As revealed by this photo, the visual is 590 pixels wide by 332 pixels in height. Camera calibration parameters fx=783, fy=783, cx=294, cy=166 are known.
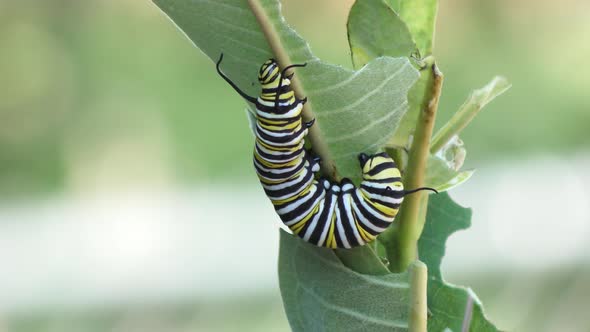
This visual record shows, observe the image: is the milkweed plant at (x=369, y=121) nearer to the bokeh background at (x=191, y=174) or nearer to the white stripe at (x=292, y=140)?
the white stripe at (x=292, y=140)

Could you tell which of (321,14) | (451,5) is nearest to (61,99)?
(321,14)

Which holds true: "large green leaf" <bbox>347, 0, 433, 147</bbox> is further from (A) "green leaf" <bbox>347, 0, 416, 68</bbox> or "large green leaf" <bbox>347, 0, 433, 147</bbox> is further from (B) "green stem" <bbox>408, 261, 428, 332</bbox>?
(B) "green stem" <bbox>408, 261, 428, 332</bbox>

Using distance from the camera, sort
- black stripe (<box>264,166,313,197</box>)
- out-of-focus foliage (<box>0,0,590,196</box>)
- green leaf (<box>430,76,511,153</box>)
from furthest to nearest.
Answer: out-of-focus foliage (<box>0,0,590,196</box>), black stripe (<box>264,166,313,197</box>), green leaf (<box>430,76,511,153</box>)

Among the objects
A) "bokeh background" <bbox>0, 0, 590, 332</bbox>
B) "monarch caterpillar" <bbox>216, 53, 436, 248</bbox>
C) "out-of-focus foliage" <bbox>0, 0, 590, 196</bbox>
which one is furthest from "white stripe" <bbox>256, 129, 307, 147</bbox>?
"out-of-focus foliage" <bbox>0, 0, 590, 196</bbox>

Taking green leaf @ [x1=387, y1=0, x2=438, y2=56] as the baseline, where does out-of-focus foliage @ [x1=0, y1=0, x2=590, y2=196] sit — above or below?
above

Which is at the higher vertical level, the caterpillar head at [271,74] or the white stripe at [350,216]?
the caterpillar head at [271,74]

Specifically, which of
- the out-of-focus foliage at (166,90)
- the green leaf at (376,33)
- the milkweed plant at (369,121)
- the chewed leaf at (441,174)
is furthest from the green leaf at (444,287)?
the out-of-focus foliage at (166,90)

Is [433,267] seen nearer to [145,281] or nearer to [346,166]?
[346,166]

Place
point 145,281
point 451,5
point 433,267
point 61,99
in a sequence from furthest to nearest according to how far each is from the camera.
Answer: point 451,5
point 61,99
point 145,281
point 433,267
